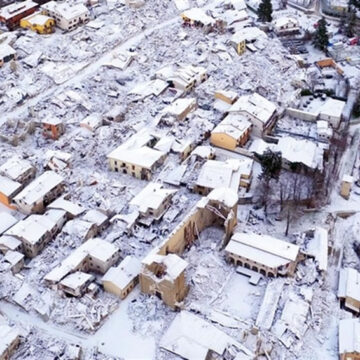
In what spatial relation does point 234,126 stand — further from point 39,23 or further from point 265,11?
point 39,23

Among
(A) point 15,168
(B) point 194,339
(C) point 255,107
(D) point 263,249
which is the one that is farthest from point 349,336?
(A) point 15,168

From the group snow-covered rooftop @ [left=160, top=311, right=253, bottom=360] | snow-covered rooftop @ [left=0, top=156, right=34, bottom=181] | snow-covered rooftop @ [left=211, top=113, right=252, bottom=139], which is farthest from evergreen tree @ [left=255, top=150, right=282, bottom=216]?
snow-covered rooftop @ [left=0, top=156, right=34, bottom=181]

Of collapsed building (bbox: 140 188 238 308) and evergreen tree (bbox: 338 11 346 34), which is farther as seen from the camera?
evergreen tree (bbox: 338 11 346 34)

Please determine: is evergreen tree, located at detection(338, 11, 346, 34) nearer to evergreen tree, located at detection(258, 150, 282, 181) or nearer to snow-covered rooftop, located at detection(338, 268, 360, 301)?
evergreen tree, located at detection(258, 150, 282, 181)

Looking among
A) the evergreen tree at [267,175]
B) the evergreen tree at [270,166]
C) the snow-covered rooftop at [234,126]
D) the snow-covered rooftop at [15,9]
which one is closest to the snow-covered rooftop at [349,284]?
the evergreen tree at [267,175]

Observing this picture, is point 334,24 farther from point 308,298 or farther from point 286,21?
point 308,298

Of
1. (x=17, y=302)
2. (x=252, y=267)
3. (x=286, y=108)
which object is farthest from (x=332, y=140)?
(x=17, y=302)

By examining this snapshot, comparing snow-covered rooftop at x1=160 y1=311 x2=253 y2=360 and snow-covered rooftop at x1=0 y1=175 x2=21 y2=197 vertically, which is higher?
snow-covered rooftop at x1=0 y1=175 x2=21 y2=197
